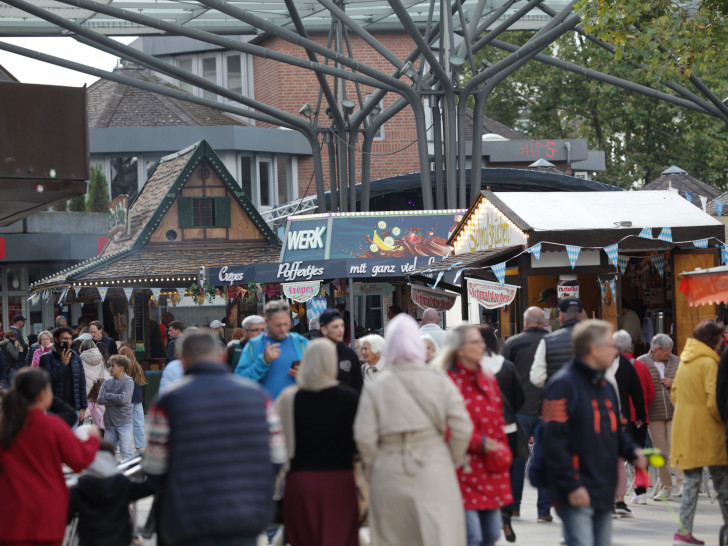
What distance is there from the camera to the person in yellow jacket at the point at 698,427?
917 cm

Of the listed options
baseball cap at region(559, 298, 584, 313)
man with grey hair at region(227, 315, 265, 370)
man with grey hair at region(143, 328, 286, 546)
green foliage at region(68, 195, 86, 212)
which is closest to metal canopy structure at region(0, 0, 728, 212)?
green foliage at region(68, 195, 86, 212)

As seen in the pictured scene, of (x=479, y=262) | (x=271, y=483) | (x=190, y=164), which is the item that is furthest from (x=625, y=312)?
(x=190, y=164)

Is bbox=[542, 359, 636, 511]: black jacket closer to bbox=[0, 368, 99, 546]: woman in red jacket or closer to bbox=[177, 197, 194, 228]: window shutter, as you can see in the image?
bbox=[0, 368, 99, 546]: woman in red jacket

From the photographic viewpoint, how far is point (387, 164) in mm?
45500

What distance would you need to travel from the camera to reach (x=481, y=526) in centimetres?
770

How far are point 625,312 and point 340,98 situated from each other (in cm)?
1622

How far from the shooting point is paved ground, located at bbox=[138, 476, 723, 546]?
9.99 m

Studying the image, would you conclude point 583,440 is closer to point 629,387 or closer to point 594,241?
point 629,387

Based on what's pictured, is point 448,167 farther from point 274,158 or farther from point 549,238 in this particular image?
point 274,158

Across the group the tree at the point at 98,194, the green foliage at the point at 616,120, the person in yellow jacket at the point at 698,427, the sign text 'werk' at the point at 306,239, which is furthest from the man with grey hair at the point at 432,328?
the green foliage at the point at 616,120

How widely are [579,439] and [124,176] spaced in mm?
35665

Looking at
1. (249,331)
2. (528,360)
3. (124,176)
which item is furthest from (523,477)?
(124,176)

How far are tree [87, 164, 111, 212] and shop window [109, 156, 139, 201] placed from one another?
2071mm

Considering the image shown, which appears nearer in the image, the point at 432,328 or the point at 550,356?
the point at 550,356
